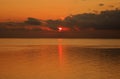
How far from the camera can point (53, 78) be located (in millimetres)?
21016

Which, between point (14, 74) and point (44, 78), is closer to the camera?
point (44, 78)

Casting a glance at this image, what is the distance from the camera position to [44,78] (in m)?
20.9

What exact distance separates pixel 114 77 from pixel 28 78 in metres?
6.04

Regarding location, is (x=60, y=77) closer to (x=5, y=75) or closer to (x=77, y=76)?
(x=77, y=76)

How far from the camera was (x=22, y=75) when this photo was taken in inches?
876

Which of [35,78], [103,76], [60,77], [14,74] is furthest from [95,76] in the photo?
[14,74]

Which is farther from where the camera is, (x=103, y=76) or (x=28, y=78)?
(x=103, y=76)

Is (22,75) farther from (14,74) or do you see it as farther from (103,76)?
(103,76)

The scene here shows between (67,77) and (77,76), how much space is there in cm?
80

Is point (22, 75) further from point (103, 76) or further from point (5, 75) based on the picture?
point (103, 76)

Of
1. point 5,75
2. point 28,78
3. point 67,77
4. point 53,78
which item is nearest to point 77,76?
point 67,77

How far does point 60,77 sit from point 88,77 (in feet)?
6.61

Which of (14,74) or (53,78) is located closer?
(53,78)

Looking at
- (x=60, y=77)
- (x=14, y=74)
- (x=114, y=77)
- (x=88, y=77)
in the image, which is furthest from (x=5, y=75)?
(x=114, y=77)
